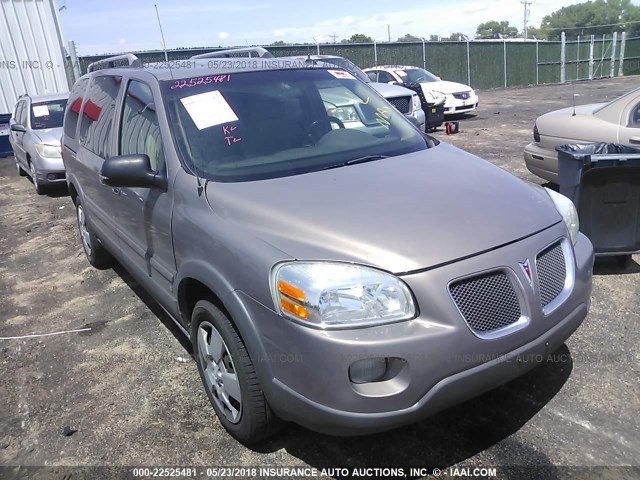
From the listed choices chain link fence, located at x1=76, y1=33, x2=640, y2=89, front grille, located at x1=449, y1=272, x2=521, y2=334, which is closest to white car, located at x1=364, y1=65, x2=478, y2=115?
chain link fence, located at x1=76, y1=33, x2=640, y2=89

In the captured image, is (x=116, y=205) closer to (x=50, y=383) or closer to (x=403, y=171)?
(x=50, y=383)

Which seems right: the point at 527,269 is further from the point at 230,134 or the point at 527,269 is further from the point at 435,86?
the point at 435,86

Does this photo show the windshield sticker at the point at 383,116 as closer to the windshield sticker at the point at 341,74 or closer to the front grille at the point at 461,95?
the windshield sticker at the point at 341,74

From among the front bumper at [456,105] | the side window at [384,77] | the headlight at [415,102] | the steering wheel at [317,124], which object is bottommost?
the front bumper at [456,105]

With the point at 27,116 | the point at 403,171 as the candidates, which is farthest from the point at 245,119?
the point at 27,116

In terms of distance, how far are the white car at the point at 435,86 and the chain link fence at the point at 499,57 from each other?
510cm

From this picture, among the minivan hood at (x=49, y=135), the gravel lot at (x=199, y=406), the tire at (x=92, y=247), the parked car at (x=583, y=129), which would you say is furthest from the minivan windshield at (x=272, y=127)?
the minivan hood at (x=49, y=135)

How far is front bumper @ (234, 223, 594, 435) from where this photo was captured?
2059 millimetres

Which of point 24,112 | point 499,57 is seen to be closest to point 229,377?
point 24,112

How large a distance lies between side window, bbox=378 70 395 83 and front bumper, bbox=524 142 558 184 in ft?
31.6

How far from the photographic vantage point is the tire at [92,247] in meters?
5.06

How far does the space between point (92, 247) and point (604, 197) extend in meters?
4.62

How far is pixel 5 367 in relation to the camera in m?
3.64

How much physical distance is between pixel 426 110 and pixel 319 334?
1091 cm
